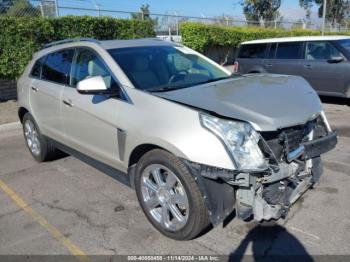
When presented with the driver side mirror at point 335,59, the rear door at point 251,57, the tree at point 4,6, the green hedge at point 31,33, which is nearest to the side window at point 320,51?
the driver side mirror at point 335,59

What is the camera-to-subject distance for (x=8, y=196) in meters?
4.53

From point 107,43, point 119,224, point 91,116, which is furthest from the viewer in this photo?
point 107,43

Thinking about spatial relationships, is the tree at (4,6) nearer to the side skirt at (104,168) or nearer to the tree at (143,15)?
the tree at (143,15)

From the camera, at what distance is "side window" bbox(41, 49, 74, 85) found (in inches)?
183

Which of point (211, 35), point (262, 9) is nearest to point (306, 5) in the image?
point (262, 9)

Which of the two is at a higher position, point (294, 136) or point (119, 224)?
point (294, 136)

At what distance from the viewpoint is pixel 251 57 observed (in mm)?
10828

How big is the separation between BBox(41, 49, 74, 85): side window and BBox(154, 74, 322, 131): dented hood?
1661mm

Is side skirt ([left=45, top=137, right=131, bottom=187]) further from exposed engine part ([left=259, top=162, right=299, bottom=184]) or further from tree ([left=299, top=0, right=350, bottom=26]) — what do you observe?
tree ([left=299, top=0, right=350, bottom=26])

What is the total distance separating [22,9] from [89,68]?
7.41m

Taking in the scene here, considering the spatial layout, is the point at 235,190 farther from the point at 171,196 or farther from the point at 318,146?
the point at 318,146

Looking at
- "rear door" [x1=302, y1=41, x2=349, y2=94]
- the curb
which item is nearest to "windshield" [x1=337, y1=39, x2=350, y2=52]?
"rear door" [x1=302, y1=41, x2=349, y2=94]

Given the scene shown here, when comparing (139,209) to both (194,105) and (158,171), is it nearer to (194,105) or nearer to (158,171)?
(158,171)

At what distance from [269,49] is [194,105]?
25.8 feet
